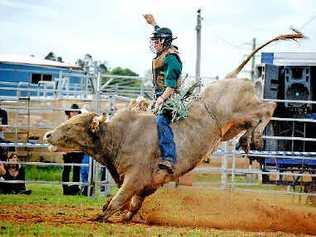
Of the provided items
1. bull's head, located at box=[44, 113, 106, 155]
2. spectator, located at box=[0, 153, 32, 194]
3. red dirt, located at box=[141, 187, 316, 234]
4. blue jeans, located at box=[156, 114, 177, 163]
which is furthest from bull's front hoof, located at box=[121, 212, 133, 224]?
spectator, located at box=[0, 153, 32, 194]

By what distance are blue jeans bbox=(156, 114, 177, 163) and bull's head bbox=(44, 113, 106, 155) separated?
0.70m

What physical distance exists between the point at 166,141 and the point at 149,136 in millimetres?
224

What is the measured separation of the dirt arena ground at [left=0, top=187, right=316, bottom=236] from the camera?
345 inches

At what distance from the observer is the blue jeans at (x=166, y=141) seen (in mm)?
8523

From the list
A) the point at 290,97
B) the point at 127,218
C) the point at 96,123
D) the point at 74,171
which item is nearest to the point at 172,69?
the point at 96,123

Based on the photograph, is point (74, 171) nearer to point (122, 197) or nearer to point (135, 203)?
point (135, 203)

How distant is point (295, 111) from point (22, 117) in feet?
28.5

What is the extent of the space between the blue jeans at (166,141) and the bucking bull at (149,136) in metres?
0.07

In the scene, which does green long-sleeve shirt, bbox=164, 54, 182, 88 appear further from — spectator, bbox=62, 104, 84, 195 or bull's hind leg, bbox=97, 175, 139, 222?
spectator, bbox=62, 104, 84, 195

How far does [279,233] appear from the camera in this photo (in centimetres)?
847

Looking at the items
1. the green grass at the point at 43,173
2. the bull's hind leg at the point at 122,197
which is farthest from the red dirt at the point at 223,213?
the green grass at the point at 43,173

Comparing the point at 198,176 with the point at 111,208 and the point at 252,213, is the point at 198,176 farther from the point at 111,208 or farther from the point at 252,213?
→ the point at 111,208

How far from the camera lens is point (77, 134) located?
8.73 meters

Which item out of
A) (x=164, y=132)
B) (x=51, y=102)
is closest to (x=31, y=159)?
(x=51, y=102)
